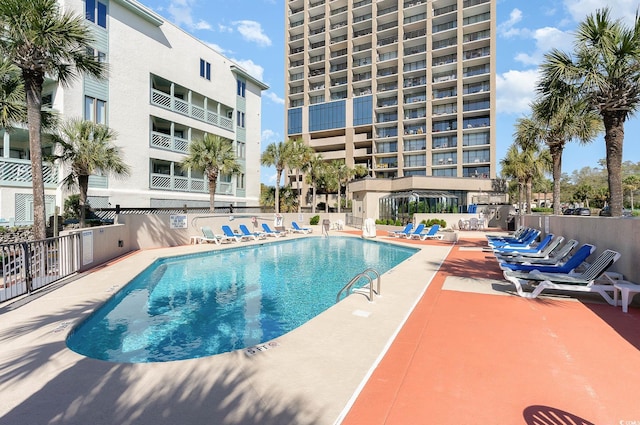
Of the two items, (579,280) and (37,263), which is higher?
(37,263)

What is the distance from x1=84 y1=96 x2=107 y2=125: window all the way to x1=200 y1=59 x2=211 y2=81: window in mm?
9472

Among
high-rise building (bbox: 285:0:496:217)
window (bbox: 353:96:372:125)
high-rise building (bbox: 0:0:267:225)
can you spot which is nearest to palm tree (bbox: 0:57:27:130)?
high-rise building (bbox: 0:0:267:225)

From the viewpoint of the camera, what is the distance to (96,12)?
20.6 metres

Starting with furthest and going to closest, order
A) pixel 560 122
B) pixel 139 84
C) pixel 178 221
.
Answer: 1. pixel 139 84
2. pixel 178 221
3. pixel 560 122

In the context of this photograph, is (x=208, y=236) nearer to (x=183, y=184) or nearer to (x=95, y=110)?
(x=183, y=184)

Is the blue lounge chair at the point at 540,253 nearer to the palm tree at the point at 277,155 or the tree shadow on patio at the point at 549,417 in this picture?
the tree shadow on patio at the point at 549,417

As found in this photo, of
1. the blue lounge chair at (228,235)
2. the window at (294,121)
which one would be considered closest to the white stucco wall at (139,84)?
the blue lounge chair at (228,235)

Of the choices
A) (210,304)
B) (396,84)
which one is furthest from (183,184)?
(396,84)

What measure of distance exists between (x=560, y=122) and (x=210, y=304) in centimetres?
1757

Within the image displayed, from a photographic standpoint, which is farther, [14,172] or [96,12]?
[96,12]

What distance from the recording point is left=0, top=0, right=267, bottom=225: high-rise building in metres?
18.8

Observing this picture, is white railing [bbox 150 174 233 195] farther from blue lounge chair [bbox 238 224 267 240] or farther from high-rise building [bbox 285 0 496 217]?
high-rise building [bbox 285 0 496 217]

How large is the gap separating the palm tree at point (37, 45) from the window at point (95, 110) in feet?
41.2

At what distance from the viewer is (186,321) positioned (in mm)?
7078
